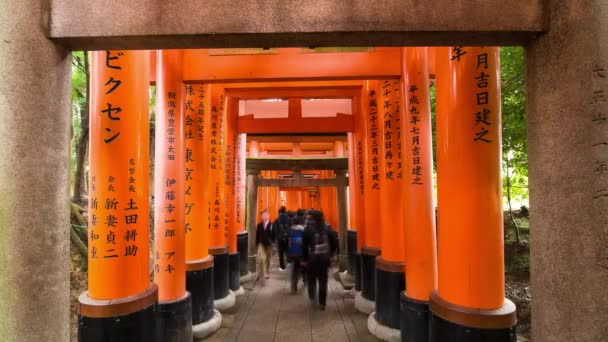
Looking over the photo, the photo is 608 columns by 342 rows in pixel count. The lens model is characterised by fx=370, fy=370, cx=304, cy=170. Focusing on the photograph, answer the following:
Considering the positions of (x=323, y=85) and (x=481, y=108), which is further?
(x=323, y=85)

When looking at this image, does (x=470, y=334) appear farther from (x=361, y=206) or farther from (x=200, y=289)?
(x=361, y=206)

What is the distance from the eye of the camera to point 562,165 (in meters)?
2.14

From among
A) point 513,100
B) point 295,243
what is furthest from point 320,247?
point 513,100

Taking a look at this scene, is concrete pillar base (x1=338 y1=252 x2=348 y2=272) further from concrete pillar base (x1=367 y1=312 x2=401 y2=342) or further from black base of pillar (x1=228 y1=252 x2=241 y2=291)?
concrete pillar base (x1=367 y1=312 x2=401 y2=342)

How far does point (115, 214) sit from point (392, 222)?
3718mm

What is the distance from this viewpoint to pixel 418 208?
464 cm

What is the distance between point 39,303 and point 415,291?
3833 millimetres

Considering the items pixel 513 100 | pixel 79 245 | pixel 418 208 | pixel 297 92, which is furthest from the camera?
pixel 297 92

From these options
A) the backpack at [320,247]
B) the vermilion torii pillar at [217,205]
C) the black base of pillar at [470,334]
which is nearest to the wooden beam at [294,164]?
the vermilion torii pillar at [217,205]

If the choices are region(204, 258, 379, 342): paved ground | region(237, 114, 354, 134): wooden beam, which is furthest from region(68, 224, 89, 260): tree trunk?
region(237, 114, 354, 134): wooden beam

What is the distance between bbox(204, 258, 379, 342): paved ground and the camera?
5637 mm

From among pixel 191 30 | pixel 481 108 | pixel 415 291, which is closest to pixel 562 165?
pixel 481 108

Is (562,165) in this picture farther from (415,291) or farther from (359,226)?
(359,226)

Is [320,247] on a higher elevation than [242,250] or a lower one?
higher
